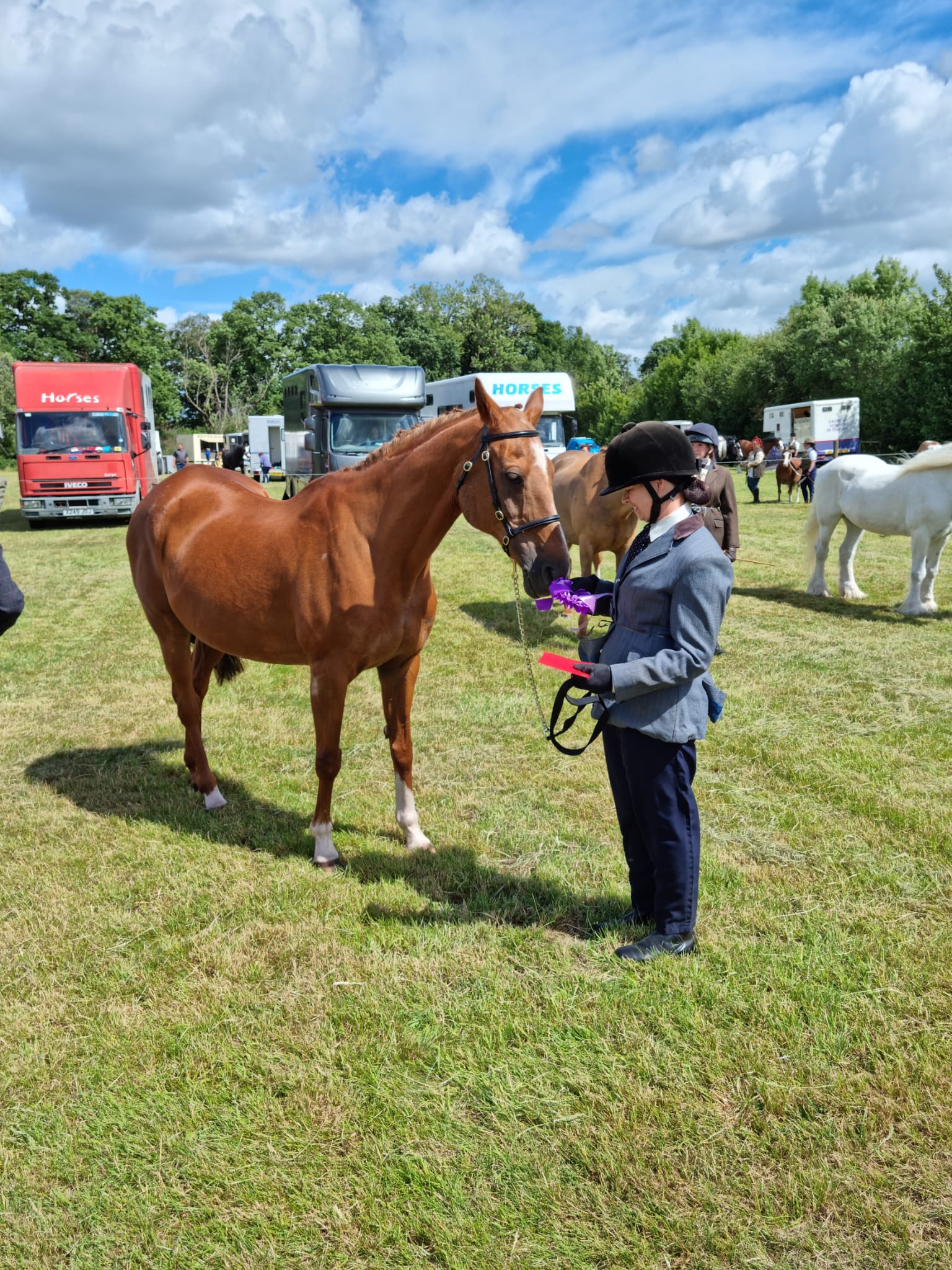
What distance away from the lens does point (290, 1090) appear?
2715 millimetres

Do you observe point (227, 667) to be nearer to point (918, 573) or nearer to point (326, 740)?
point (326, 740)

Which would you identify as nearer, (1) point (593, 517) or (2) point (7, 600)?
(2) point (7, 600)

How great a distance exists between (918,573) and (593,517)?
4.11 meters

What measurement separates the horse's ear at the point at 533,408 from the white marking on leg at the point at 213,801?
3.05m

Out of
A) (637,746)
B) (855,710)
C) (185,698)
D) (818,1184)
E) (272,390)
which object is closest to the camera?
(818,1184)

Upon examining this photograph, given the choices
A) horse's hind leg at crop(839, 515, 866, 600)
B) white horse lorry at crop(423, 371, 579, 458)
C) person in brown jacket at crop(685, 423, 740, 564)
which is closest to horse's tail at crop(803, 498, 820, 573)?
horse's hind leg at crop(839, 515, 866, 600)

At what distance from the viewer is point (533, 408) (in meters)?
3.67

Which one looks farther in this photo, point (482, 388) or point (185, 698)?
point (185, 698)

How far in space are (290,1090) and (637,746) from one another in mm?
1707

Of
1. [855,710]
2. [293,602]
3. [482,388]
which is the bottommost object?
[855,710]

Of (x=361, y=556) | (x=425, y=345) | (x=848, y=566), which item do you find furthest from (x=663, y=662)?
(x=425, y=345)

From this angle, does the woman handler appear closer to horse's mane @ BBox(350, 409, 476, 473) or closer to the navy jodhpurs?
the navy jodhpurs

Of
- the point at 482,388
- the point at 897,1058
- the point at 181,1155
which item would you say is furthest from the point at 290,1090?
the point at 482,388

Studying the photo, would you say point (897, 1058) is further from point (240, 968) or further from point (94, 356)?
point (94, 356)
